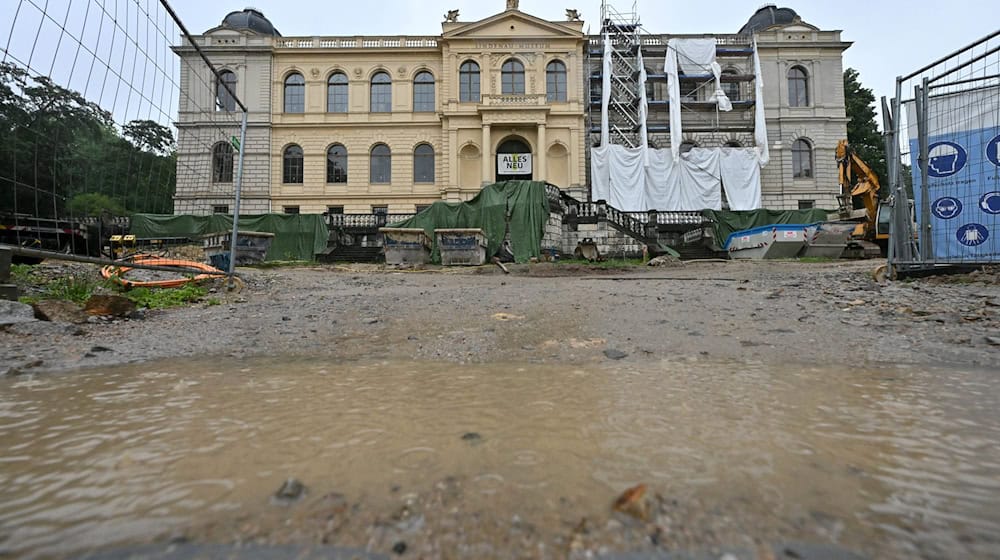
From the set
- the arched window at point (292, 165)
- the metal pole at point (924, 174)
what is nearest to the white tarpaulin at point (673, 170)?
the arched window at point (292, 165)

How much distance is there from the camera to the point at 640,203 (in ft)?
80.7

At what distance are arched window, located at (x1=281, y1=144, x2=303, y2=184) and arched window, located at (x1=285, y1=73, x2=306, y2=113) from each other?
2.43 metres

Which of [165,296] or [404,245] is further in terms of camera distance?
[404,245]

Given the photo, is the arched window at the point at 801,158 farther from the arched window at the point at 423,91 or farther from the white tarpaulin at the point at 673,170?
the arched window at the point at 423,91

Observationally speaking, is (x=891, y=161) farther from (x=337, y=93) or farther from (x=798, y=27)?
(x=798, y=27)

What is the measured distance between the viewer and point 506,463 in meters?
1.27

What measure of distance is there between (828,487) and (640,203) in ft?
81.6

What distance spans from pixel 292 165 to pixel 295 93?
4.48m

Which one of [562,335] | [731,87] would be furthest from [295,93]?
[562,335]

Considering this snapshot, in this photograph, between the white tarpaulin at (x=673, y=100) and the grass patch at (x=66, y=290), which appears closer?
the grass patch at (x=66, y=290)

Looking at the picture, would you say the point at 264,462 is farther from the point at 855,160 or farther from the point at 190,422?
the point at 855,160

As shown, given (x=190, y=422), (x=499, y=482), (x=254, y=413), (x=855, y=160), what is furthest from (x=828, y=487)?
(x=855, y=160)

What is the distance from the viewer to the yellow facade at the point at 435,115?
26.1 metres

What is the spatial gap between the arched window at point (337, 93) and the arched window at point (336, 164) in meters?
2.41
